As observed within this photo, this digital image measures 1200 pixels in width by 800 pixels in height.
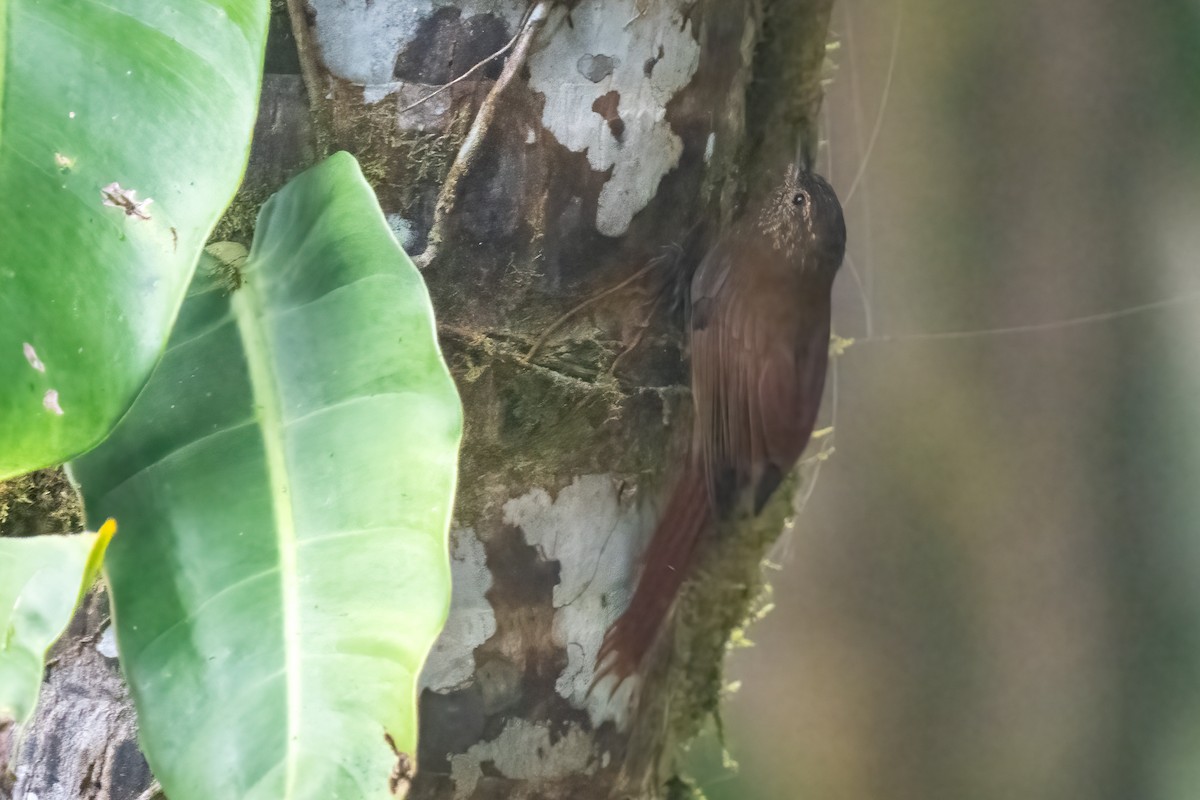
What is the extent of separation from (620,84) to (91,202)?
56 cm

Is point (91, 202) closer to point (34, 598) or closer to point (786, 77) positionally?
point (34, 598)

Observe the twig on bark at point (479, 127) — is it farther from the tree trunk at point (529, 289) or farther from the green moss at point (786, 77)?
the green moss at point (786, 77)

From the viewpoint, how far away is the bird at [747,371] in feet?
3.53

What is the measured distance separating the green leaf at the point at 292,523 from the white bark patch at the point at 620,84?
30 centimetres

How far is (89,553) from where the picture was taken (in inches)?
22.0

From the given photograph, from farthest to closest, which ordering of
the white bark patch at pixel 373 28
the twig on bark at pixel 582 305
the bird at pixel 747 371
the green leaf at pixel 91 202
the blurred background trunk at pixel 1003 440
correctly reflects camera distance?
the blurred background trunk at pixel 1003 440 < the bird at pixel 747 371 < the twig on bark at pixel 582 305 < the white bark patch at pixel 373 28 < the green leaf at pixel 91 202

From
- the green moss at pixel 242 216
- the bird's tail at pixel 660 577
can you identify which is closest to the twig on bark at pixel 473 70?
the green moss at pixel 242 216

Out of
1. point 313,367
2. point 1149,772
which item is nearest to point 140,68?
point 313,367

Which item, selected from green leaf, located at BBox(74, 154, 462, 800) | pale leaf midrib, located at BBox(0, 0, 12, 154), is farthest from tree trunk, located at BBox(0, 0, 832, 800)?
pale leaf midrib, located at BBox(0, 0, 12, 154)

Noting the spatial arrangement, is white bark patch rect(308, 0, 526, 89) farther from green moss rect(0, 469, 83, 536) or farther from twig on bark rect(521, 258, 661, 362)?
green moss rect(0, 469, 83, 536)

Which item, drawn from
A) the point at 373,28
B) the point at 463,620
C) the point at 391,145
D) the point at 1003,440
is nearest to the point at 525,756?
the point at 463,620

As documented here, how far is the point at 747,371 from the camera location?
114 centimetres

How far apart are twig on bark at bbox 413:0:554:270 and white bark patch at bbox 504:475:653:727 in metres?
0.30

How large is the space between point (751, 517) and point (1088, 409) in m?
0.60
